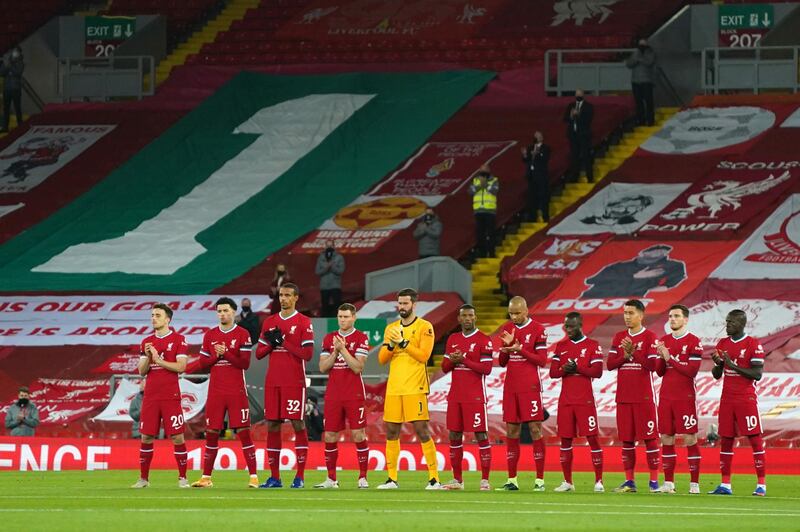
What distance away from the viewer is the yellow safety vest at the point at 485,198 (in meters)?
34.6

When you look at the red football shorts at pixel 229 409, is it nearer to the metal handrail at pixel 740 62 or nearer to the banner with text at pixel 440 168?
the banner with text at pixel 440 168

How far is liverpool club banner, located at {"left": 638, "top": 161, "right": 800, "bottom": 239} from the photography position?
34062 mm

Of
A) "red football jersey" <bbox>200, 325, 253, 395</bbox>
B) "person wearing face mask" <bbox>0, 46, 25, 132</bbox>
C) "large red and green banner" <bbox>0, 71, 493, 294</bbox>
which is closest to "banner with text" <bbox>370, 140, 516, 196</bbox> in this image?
"large red and green banner" <bbox>0, 71, 493, 294</bbox>

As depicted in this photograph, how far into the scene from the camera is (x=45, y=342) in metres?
34.2

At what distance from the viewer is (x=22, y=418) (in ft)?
92.0

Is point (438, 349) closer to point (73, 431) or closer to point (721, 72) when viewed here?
point (73, 431)

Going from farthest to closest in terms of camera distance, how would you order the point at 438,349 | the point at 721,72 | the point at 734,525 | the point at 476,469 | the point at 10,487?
the point at 721,72, the point at 438,349, the point at 476,469, the point at 10,487, the point at 734,525

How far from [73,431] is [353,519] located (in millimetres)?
16552

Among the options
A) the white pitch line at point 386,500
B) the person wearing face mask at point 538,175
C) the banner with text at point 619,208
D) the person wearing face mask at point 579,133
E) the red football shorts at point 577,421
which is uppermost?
the person wearing face mask at point 579,133

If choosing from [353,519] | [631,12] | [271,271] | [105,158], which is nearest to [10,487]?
[353,519]

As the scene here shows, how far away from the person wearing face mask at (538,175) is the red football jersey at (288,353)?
16.4m

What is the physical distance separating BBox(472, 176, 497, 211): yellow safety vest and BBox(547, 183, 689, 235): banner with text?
141 cm

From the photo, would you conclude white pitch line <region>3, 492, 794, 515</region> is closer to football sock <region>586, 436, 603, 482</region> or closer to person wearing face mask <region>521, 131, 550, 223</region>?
football sock <region>586, 436, 603, 482</region>

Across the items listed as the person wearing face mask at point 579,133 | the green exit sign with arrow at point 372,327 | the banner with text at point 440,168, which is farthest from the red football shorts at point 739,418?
the banner with text at point 440,168
